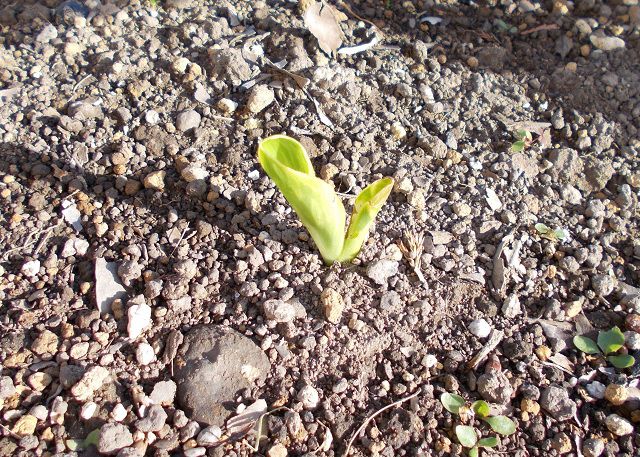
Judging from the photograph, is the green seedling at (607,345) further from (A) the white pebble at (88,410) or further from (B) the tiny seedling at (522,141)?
(A) the white pebble at (88,410)

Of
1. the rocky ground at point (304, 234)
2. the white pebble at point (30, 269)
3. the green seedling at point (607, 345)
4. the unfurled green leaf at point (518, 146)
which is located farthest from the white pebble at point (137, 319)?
the unfurled green leaf at point (518, 146)

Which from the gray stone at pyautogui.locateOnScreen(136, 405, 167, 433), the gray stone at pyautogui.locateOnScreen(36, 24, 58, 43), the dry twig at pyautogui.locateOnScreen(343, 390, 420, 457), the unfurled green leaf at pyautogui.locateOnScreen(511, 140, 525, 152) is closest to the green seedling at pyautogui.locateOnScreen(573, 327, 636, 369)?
the dry twig at pyautogui.locateOnScreen(343, 390, 420, 457)

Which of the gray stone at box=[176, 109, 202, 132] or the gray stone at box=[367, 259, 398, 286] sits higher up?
the gray stone at box=[176, 109, 202, 132]

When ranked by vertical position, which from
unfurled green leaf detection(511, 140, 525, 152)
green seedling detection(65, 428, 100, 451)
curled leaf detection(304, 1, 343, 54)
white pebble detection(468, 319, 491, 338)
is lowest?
green seedling detection(65, 428, 100, 451)

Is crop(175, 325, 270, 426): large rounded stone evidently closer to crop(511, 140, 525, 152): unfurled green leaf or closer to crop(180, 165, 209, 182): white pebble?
crop(180, 165, 209, 182): white pebble

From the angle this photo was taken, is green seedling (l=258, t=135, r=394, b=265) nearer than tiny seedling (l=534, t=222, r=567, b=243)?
Yes

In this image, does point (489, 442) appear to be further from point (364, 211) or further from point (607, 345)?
point (364, 211)
